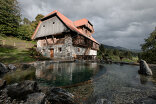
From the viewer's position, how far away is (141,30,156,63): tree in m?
13.9

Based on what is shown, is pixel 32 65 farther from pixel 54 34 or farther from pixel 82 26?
pixel 82 26

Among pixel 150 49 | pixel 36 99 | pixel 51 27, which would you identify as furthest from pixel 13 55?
pixel 150 49

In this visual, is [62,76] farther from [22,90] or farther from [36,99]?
[36,99]

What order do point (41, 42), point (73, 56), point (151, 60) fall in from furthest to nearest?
1. point (41, 42)
2. point (73, 56)
3. point (151, 60)

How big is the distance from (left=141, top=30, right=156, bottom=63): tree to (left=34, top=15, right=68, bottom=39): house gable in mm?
17933

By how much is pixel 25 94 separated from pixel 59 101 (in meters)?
1.46

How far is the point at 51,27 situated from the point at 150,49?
22736mm

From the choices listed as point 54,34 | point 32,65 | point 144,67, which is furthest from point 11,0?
point 144,67

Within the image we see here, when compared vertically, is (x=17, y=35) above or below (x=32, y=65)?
above

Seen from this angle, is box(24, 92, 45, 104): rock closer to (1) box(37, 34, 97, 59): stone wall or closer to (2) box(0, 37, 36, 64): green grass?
(2) box(0, 37, 36, 64): green grass

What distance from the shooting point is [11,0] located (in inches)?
482

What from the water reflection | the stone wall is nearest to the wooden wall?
the stone wall

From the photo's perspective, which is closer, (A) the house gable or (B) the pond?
(B) the pond

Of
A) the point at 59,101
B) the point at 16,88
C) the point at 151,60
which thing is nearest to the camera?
the point at 59,101
